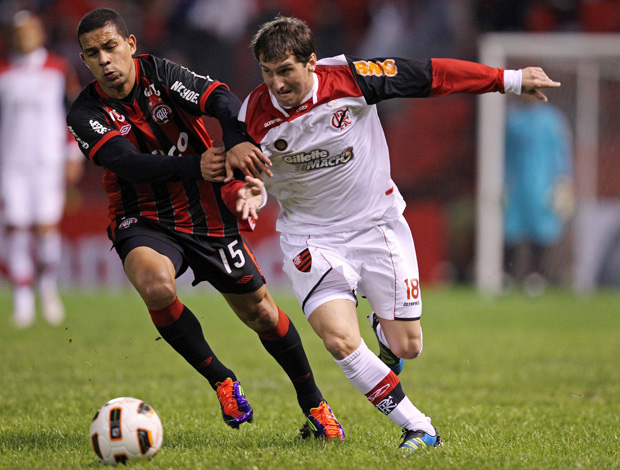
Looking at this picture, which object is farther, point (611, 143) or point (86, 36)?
point (611, 143)

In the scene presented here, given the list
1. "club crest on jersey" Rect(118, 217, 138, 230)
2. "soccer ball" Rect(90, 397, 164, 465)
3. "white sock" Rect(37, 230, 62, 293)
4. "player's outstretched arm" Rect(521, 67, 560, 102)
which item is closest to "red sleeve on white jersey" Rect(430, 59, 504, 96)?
"player's outstretched arm" Rect(521, 67, 560, 102)

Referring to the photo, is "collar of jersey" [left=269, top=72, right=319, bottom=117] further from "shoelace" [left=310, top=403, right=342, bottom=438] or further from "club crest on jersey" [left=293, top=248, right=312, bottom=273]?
"shoelace" [left=310, top=403, right=342, bottom=438]

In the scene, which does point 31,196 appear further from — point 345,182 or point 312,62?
point 312,62

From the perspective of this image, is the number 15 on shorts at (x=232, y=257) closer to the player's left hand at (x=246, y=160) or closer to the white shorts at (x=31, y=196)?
the player's left hand at (x=246, y=160)

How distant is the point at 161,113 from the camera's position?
14.5 ft

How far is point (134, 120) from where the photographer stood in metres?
4.39

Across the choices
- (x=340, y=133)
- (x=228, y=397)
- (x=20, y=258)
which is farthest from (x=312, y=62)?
(x=20, y=258)

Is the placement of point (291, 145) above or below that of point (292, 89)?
below

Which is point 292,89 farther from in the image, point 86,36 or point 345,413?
point 345,413

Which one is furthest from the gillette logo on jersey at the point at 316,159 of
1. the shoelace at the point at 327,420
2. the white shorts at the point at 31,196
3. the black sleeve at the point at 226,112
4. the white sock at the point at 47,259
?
the white shorts at the point at 31,196

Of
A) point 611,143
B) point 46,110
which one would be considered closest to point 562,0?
point 611,143

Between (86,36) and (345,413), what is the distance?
8.10 ft

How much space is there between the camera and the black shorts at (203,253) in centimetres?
438

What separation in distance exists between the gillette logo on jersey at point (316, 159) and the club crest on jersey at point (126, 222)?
2.78ft
